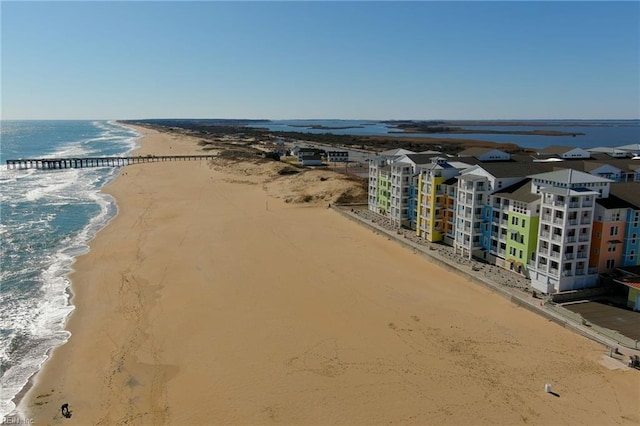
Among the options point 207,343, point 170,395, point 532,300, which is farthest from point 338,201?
point 170,395

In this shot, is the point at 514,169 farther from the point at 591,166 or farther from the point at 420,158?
the point at 420,158

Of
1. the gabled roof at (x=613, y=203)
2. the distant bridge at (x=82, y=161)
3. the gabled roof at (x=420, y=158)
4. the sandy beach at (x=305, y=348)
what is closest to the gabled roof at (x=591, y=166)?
the gabled roof at (x=613, y=203)

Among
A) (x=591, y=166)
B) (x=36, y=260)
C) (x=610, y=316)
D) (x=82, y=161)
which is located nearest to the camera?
(x=610, y=316)

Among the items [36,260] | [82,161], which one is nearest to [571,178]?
[36,260]

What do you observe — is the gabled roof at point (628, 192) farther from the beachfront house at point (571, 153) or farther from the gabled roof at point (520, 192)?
the beachfront house at point (571, 153)

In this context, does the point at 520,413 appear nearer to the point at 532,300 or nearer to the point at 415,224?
the point at 532,300

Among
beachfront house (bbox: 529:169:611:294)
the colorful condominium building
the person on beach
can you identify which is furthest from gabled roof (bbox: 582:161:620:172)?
the person on beach

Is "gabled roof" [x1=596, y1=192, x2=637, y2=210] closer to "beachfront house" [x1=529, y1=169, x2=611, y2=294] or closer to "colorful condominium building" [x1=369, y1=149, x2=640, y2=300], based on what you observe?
"colorful condominium building" [x1=369, y1=149, x2=640, y2=300]

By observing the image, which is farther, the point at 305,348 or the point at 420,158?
the point at 420,158
